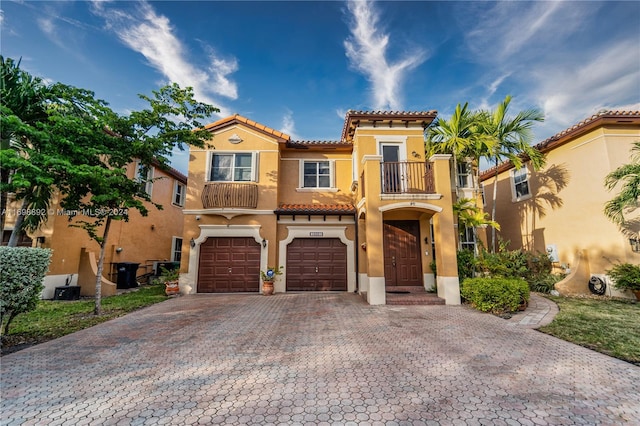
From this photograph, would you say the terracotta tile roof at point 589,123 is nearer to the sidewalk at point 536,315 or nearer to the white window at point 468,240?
the white window at point 468,240

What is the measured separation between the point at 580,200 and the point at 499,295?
22.8 feet

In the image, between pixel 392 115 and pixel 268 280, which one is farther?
pixel 268 280

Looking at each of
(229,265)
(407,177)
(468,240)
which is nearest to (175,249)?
(229,265)

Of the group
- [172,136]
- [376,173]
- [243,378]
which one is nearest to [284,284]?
[376,173]

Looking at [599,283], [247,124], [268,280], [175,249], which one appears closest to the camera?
[599,283]

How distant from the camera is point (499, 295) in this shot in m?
7.61

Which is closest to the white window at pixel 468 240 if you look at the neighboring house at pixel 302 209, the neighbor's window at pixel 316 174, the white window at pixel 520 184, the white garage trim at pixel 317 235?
the neighboring house at pixel 302 209

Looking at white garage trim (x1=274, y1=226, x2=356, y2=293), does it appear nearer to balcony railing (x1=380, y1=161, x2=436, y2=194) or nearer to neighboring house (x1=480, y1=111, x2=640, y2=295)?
balcony railing (x1=380, y1=161, x2=436, y2=194)

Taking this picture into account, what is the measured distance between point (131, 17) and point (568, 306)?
1601cm

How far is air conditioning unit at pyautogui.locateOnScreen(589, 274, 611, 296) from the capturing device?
32.1 ft

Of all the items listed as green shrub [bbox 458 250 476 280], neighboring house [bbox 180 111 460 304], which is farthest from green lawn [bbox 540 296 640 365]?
neighboring house [bbox 180 111 460 304]

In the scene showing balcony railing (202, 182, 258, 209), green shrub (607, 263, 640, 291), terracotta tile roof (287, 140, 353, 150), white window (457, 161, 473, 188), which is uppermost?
terracotta tile roof (287, 140, 353, 150)

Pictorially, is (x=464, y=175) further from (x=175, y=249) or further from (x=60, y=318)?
(x=175, y=249)

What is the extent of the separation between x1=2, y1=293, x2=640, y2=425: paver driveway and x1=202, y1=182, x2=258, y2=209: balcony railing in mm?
6055
